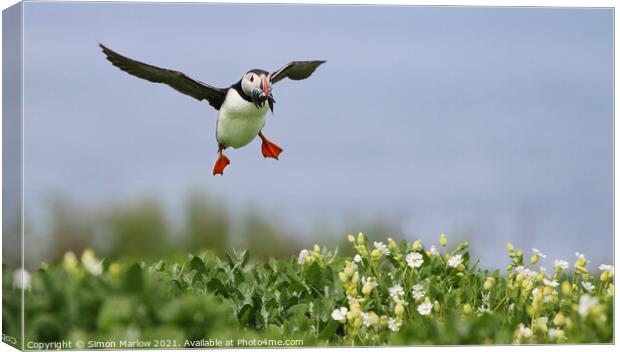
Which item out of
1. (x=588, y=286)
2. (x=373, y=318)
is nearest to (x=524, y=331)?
(x=373, y=318)

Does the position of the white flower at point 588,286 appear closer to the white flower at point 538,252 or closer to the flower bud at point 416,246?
the white flower at point 538,252

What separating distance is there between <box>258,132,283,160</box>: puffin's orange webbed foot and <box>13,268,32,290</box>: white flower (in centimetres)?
146

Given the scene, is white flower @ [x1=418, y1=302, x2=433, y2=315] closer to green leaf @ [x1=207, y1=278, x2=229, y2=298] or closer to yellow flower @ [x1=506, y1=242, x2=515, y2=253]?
yellow flower @ [x1=506, y1=242, x2=515, y2=253]

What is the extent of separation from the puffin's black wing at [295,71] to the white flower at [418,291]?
4.35 feet

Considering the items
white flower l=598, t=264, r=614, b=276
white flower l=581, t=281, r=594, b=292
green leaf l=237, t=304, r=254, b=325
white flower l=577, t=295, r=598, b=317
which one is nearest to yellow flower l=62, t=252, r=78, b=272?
green leaf l=237, t=304, r=254, b=325

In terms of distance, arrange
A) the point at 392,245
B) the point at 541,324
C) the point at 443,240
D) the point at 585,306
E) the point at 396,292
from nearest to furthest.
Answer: the point at 585,306 → the point at 541,324 → the point at 396,292 → the point at 392,245 → the point at 443,240

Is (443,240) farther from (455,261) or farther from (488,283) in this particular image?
(488,283)

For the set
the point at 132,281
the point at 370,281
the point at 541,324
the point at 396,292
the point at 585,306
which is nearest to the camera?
the point at 132,281

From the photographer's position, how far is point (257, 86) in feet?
19.9

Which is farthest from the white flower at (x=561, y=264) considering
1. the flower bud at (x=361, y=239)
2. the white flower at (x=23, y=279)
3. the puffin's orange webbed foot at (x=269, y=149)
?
the white flower at (x=23, y=279)

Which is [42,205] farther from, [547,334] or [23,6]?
[547,334]

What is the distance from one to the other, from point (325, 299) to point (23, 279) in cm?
156

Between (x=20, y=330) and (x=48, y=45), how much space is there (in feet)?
4.92

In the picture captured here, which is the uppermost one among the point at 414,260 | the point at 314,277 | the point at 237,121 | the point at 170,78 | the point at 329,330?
the point at 170,78
